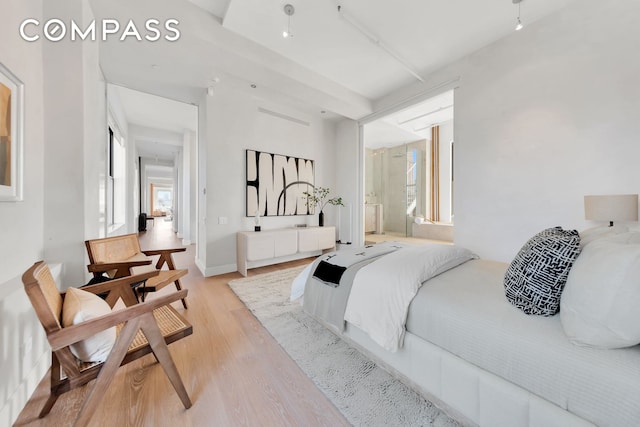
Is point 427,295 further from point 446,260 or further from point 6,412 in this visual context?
point 6,412

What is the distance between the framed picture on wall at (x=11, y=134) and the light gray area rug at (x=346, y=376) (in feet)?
6.45

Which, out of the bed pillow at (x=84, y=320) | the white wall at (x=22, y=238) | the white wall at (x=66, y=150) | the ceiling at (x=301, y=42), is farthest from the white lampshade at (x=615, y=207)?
the white wall at (x=66, y=150)

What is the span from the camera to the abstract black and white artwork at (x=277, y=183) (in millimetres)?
3984

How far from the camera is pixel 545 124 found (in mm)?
2469

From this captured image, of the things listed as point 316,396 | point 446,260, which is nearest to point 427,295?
point 446,260

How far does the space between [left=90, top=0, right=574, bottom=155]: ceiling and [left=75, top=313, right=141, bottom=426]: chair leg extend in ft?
8.94

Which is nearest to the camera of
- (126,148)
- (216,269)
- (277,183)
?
(216,269)

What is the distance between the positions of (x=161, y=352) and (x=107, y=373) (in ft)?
0.71

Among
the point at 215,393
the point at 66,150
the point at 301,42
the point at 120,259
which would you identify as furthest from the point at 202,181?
the point at 215,393

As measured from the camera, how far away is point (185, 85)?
3373 mm

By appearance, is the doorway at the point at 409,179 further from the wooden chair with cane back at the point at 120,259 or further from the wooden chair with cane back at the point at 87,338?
the wooden chair with cane back at the point at 87,338

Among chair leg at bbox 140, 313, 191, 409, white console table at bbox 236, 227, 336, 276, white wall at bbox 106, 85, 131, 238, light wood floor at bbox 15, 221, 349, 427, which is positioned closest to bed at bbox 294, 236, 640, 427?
light wood floor at bbox 15, 221, 349, 427

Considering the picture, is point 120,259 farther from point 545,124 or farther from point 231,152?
point 545,124

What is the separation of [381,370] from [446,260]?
958 mm
